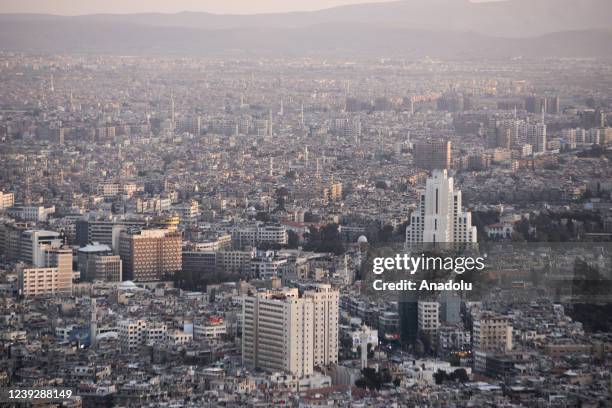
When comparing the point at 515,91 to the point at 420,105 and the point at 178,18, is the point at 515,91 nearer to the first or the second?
the point at 420,105

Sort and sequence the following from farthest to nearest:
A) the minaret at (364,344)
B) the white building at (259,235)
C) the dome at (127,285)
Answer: the white building at (259,235) → the dome at (127,285) → the minaret at (364,344)

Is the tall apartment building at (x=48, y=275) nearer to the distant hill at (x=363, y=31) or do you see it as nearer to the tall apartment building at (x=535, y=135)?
the distant hill at (x=363, y=31)

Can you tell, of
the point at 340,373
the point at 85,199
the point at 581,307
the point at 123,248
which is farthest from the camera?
the point at 85,199

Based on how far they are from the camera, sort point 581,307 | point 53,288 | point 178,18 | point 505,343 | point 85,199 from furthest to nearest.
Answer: point 178,18, point 85,199, point 53,288, point 581,307, point 505,343

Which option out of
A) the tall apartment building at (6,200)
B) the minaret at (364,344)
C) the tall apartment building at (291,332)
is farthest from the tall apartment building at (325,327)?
the tall apartment building at (6,200)

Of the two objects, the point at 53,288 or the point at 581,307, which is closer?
the point at 581,307

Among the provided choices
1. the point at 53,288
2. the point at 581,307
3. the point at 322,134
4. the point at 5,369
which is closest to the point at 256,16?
the point at 322,134
